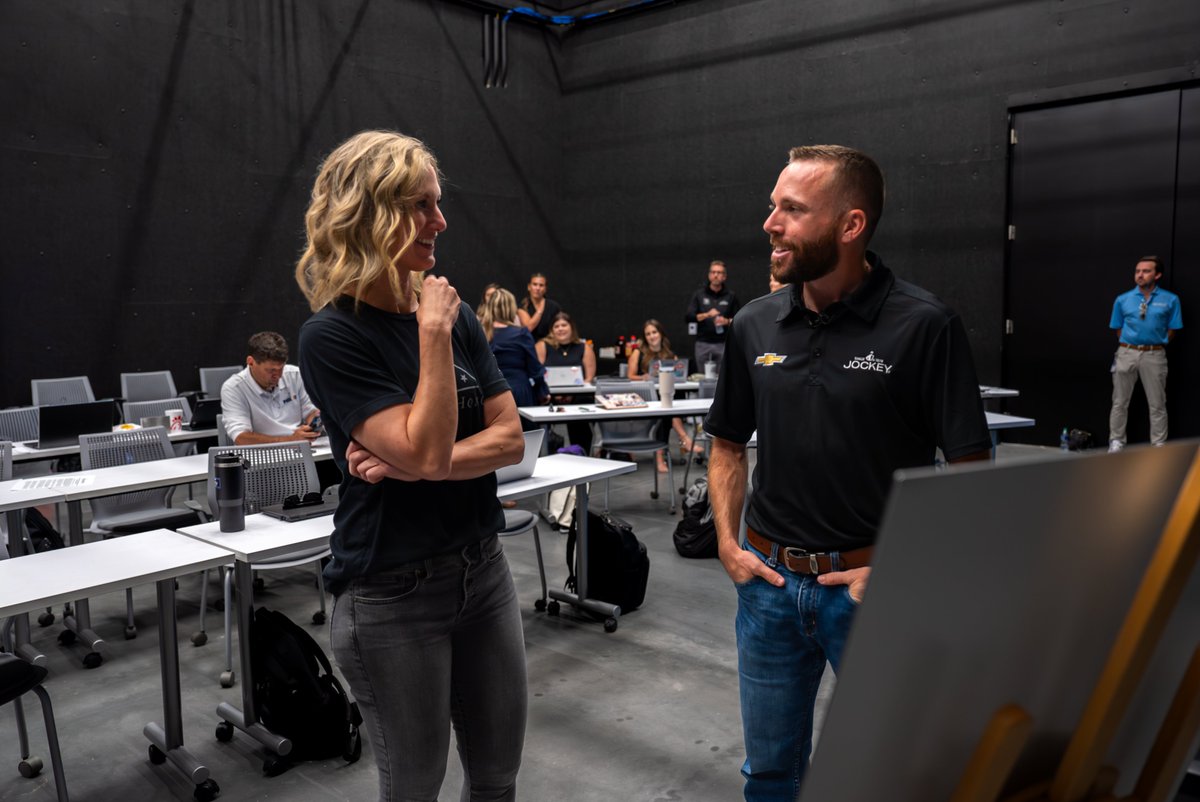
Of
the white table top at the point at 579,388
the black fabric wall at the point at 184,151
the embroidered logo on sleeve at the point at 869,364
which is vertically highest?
the black fabric wall at the point at 184,151

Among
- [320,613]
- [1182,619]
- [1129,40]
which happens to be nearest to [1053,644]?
[1182,619]

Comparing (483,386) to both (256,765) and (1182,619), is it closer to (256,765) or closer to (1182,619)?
(1182,619)

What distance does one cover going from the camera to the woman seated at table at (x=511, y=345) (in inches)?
244

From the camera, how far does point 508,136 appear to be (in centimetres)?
1169

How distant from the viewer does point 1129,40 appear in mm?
8008

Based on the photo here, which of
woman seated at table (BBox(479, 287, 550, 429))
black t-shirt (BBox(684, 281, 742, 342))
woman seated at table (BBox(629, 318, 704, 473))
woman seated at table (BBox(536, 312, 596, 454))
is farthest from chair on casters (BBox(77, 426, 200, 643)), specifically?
black t-shirt (BBox(684, 281, 742, 342))

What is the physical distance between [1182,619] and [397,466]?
3.44 ft

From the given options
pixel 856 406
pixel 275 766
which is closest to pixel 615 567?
pixel 275 766

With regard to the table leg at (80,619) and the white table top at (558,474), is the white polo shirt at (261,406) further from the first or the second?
the white table top at (558,474)

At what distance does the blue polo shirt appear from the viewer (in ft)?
25.1

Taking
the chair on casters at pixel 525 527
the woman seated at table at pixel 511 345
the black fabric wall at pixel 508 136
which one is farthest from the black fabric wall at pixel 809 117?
the chair on casters at pixel 525 527

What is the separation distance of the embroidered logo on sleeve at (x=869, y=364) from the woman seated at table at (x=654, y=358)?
588 cm

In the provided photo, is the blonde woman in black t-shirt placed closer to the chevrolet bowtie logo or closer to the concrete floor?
the chevrolet bowtie logo

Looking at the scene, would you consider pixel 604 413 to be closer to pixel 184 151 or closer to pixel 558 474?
pixel 558 474
